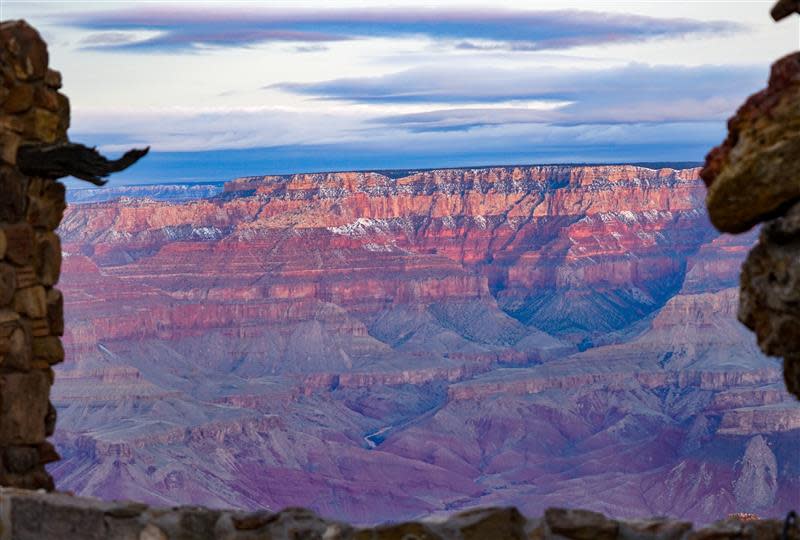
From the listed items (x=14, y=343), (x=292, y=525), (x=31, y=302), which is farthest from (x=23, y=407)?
(x=292, y=525)

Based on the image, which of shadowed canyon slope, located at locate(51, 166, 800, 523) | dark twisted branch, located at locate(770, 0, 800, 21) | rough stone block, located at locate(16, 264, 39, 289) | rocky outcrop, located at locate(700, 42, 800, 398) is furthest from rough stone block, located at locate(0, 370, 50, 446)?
shadowed canyon slope, located at locate(51, 166, 800, 523)

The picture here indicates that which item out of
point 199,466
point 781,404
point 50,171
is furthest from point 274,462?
point 50,171

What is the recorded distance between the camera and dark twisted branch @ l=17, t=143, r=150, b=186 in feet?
28.2

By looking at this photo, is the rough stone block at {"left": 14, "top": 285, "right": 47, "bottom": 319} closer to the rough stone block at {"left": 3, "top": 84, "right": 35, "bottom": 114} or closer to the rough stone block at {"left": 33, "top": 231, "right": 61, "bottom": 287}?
the rough stone block at {"left": 33, "top": 231, "right": 61, "bottom": 287}

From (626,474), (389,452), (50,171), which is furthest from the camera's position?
(389,452)

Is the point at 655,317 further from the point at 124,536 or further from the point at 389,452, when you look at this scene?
the point at 124,536

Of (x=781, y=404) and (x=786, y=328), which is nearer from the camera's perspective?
(x=786, y=328)

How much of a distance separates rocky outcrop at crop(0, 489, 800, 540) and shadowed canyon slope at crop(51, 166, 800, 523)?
116467 mm

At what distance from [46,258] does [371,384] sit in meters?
171

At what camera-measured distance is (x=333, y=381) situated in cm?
18050

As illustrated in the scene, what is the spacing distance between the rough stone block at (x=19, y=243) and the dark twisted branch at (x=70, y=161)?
14.0 inches

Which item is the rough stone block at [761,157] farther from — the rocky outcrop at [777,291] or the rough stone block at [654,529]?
the rough stone block at [654,529]

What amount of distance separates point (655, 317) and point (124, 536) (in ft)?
606

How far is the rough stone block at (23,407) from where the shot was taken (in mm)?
8664
